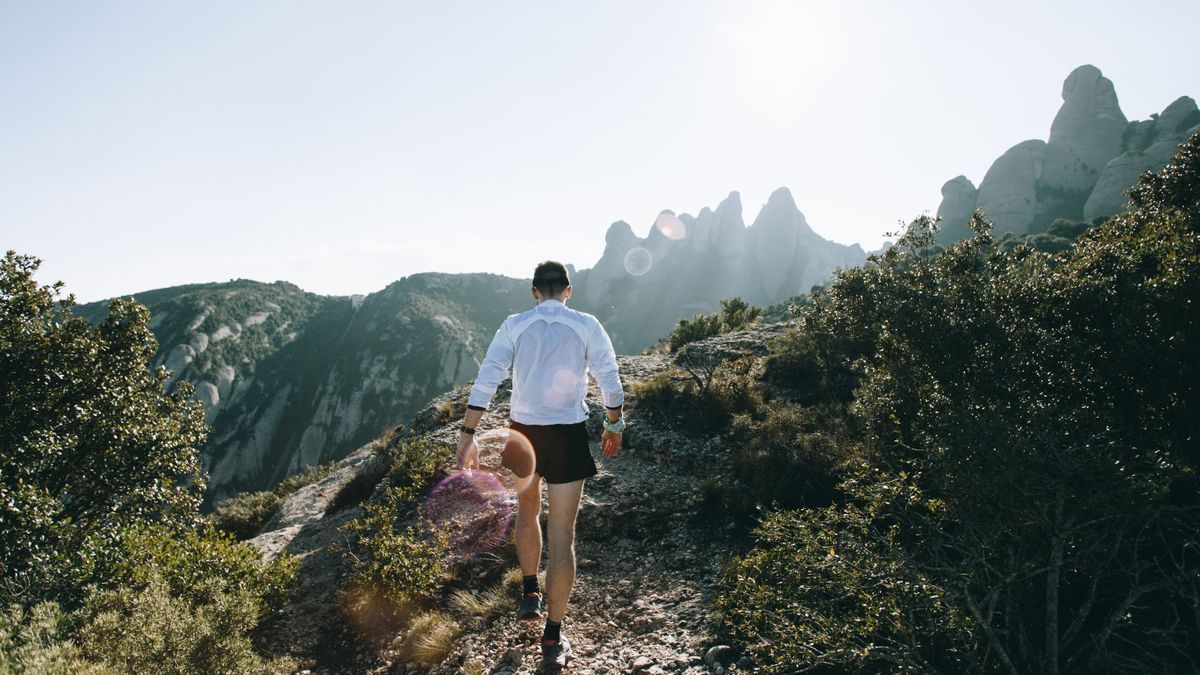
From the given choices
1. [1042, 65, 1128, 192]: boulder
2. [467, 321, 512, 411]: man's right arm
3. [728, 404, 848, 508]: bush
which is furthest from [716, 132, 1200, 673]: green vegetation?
[1042, 65, 1128, 192]: boulder

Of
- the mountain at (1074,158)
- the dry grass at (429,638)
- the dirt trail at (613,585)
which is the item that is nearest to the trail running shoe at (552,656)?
the dirt trail at (613,585)

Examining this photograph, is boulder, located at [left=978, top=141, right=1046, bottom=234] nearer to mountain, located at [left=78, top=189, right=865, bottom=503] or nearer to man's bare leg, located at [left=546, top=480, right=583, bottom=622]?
mountain, located at [left=78, top=189, right=865, bottom=503]

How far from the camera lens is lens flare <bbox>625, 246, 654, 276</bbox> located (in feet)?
412

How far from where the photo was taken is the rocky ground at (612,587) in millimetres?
4395

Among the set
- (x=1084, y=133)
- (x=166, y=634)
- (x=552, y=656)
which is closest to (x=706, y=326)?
(x=552, y=656)

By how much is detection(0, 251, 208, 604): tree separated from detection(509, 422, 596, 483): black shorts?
5.78 m

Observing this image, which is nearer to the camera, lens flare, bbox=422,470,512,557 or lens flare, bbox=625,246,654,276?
lens flare, bbox=422,470,512,557

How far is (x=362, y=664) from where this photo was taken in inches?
190

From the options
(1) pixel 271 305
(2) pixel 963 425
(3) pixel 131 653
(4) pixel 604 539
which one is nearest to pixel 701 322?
(4) pixel 604 539

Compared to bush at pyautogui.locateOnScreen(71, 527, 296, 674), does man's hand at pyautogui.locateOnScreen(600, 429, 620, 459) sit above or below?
above

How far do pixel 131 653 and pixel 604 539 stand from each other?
502 cm

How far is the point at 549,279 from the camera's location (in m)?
4.35

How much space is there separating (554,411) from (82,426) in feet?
29.2

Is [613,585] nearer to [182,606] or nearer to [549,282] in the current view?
[549,282]
